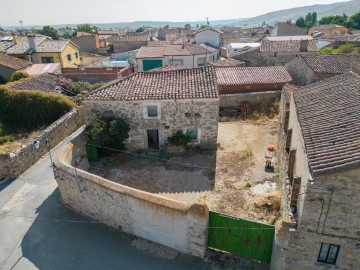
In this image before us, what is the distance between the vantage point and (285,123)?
821 inches

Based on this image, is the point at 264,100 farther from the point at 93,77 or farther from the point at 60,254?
the point at 60,254

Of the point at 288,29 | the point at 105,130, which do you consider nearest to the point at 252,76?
the point at 105,130

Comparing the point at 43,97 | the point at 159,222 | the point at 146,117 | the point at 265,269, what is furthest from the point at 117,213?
the point at 43,97

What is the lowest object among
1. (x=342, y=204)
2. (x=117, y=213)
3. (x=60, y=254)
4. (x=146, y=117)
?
(x=60, y=254)

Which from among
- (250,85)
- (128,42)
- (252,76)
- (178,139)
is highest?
(252,76)

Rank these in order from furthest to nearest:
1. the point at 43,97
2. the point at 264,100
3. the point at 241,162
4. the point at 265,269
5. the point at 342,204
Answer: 1. the point at 264,100
2. the point at 43,97
3. the point at 241,162
4. the point at 265,269
5. the point at 342,204

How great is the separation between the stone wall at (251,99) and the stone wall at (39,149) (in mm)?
14178

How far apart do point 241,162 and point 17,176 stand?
1481 centimetres

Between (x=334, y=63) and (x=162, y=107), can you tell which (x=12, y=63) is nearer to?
(x=162, y=107)

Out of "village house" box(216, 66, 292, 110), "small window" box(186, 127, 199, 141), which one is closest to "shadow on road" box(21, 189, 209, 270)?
"small window" box(186, 127, 199, 141)

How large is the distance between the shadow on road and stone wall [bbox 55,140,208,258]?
531 mm

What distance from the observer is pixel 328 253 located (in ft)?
35.6

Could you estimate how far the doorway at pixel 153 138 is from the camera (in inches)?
845

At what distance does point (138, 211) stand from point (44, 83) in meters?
23.7
